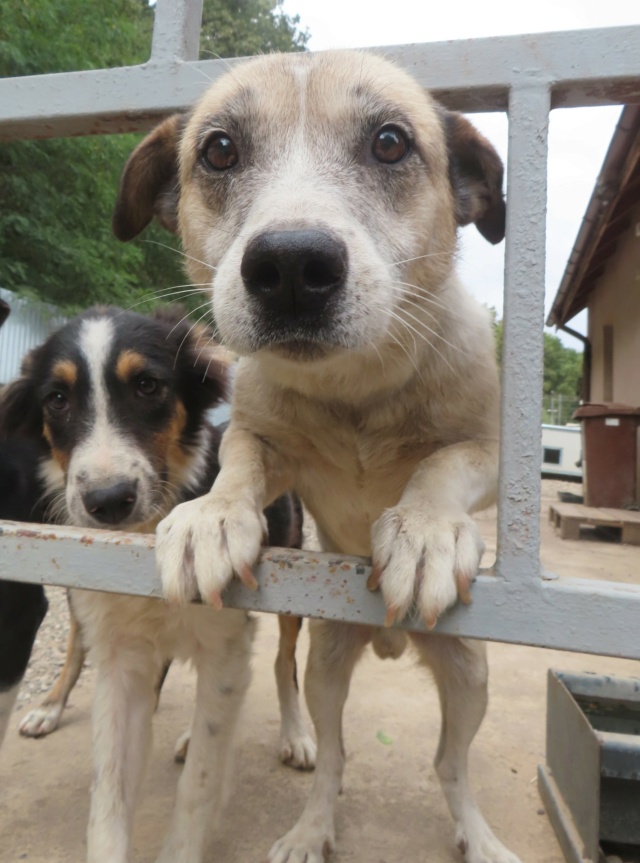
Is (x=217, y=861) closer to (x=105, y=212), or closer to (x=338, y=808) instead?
(x=338, y=808)

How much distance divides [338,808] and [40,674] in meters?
1.87

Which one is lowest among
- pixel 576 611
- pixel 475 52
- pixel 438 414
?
pixel 576 611

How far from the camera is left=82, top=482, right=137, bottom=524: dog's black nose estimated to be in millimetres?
1920

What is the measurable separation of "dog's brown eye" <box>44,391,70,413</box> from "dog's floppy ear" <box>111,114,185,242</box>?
0.56 meters

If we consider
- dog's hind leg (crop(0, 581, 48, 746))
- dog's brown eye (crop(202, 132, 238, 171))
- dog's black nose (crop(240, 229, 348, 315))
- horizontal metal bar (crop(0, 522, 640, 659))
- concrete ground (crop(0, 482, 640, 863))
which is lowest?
concrete ground (crop(0, 482, 640, 863))

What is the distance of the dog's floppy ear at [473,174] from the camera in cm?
200

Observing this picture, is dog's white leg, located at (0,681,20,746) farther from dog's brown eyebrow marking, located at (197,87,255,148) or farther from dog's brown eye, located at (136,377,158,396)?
dog's brown eyebrow marking, located at (197,87,255,148)

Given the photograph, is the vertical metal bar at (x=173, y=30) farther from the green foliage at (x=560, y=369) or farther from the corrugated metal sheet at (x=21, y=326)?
the green foliage at (x=560, y=369)

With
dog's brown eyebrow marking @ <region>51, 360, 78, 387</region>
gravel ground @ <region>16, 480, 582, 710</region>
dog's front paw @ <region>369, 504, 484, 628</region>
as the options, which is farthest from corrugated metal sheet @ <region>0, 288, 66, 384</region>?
dog's front paw @ <region>369, 504, 484, 628</region>

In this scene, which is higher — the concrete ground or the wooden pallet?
the wooden pallet

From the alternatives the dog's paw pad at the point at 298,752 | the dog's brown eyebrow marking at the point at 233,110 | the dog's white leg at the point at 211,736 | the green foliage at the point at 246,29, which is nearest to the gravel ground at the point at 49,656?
the dog's paw pad at the point at 298,752

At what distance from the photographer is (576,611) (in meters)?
1.14

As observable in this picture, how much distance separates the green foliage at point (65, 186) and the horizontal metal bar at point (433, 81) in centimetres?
583

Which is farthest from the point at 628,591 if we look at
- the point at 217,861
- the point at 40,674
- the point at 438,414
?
the point at 40,674
